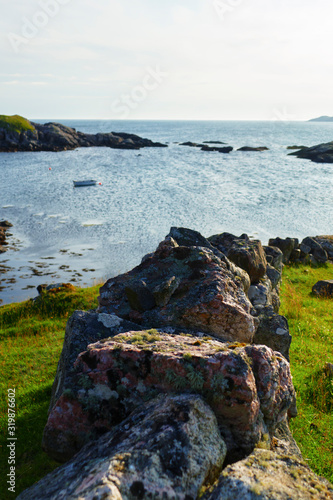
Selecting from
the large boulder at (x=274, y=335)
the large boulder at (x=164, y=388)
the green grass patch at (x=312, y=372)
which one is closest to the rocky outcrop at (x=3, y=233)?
the green grass patch at (x=312, y=372)

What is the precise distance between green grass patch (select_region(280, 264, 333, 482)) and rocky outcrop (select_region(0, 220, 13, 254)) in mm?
29682

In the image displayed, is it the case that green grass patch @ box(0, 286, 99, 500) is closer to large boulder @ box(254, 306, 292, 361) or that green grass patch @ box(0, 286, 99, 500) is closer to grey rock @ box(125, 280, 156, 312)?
grey rock @ box(125, 280, 156, 312)

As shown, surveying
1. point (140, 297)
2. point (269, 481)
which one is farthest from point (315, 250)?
point (269, 481)

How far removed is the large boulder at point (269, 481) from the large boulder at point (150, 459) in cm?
32

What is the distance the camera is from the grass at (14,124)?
145350mm

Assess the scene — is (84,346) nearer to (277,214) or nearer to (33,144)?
(277,214)

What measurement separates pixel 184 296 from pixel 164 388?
139 inches

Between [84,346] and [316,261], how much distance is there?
92.9 feet

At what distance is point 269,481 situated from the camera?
4.75 metres

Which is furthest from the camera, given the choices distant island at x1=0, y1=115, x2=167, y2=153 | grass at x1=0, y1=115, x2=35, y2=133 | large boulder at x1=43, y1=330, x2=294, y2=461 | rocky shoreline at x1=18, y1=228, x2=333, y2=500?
distant island at x1=0, y1=115, x2=167, y2=153

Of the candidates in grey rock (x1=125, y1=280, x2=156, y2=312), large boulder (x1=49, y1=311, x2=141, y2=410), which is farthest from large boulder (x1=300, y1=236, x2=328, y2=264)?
large boulder (x1=49, y1=311, x2=141, y2=410)

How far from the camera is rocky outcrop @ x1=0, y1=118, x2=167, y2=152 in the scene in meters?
146

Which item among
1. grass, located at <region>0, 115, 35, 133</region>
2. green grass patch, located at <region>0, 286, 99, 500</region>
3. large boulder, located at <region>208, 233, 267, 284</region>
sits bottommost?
green grass patch, located at <region>0, 286, 99, 500</region>

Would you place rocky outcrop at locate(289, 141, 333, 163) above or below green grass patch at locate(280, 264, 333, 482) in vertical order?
above
